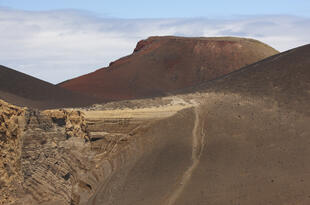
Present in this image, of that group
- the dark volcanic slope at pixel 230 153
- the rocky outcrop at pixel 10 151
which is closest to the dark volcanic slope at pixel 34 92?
the dark volcanic slope at pixel 230 153

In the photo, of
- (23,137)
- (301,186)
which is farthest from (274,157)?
(23,137)

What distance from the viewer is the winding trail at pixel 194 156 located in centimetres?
1141

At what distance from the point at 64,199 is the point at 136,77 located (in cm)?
2679

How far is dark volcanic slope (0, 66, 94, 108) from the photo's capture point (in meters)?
27.2

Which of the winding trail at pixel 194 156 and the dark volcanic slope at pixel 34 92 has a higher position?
the dark volcanic slope at pixel 34 92

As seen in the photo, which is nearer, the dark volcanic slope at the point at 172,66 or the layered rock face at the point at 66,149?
the layered rock face at the point at 66,149

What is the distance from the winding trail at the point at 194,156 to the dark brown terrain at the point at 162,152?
0.02 m

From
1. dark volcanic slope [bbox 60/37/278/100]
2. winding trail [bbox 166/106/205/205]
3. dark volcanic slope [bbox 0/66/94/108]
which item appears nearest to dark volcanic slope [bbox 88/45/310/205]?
winding trail [bbox 166/106/205/205]

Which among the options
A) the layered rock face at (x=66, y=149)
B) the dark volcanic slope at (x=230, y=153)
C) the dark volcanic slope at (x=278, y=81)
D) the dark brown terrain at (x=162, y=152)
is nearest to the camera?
the dark volcanic slope at (x=230, y=153)

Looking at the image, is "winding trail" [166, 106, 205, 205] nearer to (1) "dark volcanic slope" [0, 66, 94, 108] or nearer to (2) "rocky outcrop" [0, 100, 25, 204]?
(2) "rocky outcrop" [0, 100, 25, 204]

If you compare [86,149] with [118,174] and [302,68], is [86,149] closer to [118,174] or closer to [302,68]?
[118,174]

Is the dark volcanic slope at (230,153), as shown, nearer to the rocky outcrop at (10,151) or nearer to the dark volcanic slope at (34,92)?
the rocky outcrop at (10,151)

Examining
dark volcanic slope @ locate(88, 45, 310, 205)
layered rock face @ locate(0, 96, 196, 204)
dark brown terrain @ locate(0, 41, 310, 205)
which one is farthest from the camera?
layered rock face @ locate(0, 96, 196, 204)

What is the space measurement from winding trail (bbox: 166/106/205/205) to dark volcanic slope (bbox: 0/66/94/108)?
14.1m
